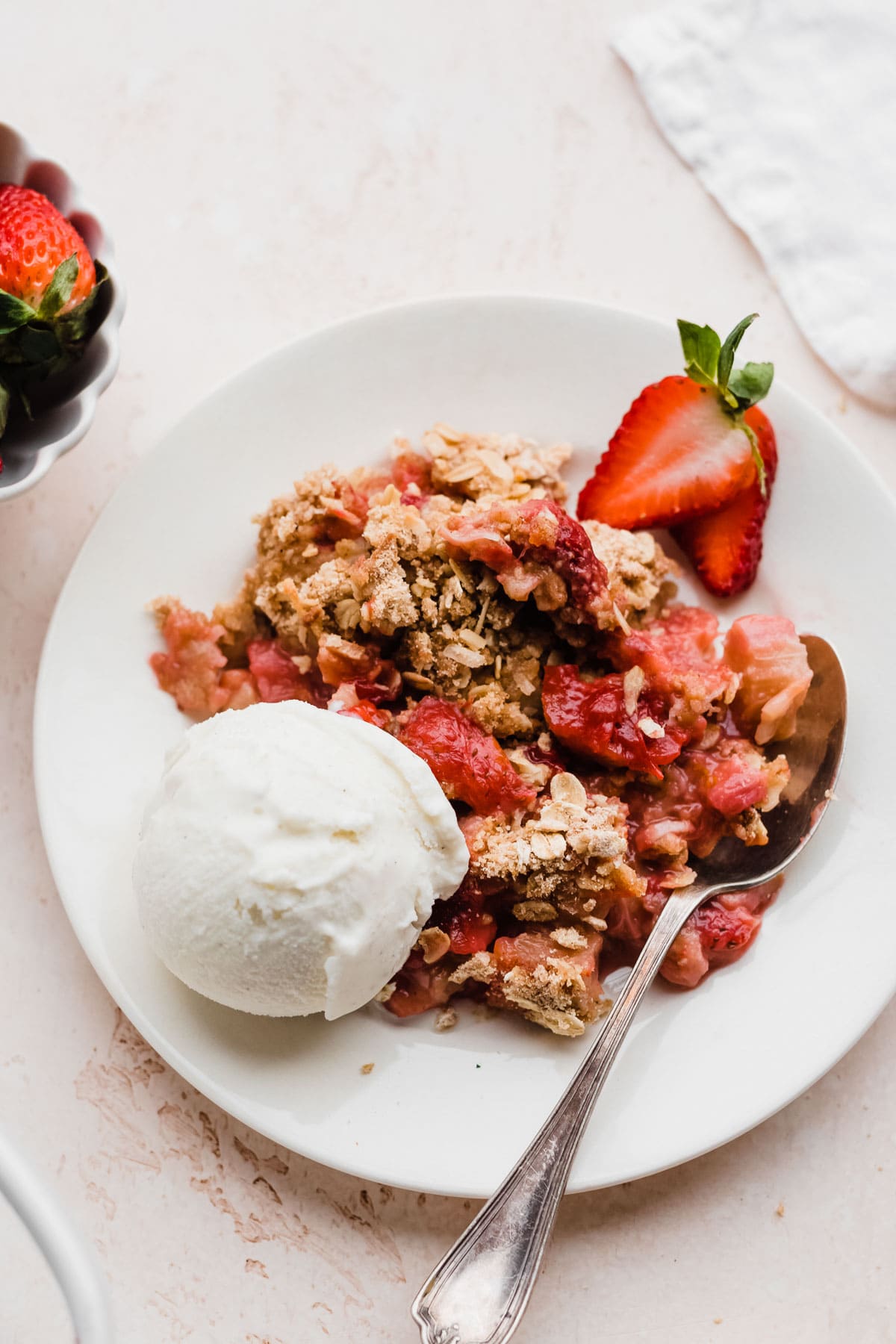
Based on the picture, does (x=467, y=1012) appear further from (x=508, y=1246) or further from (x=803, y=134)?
(x=803, y=134)

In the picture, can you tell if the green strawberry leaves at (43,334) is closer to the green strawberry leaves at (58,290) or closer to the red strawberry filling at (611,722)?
the green strawberry leaves at (58,290)

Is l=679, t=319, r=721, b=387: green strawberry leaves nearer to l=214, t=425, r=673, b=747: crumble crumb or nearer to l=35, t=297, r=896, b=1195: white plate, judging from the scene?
l=35, t=297, r=896, b=1195: white plate

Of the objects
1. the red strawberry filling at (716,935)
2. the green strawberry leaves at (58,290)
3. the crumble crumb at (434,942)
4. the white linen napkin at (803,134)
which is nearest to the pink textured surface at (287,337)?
the white linen napkin at (803,134)

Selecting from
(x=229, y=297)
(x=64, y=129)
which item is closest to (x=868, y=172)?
(x=229, y=297)

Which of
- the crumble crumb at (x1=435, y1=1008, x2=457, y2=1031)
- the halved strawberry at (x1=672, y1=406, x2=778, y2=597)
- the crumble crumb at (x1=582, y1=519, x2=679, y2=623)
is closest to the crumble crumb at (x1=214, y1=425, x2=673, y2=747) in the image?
the crumble crumb at (x1=582, y1=519, x2=679, y2=623)

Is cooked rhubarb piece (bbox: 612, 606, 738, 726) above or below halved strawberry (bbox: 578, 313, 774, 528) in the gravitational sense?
below
